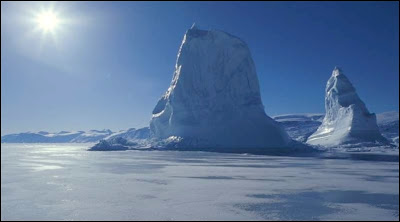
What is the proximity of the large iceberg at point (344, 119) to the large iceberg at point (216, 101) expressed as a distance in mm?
13740

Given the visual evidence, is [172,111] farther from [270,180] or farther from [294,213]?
[294,213]

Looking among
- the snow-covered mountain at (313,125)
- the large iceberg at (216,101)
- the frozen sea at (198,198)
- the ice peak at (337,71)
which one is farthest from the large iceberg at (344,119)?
the frozen sea at (198,198)

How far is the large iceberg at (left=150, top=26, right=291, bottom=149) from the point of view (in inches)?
2955

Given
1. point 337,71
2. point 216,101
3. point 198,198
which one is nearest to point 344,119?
point 337,71

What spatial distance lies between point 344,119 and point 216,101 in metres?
30.3

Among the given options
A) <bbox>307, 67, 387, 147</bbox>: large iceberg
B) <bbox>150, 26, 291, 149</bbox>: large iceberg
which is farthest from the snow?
<bbox>150, 26, 291, 149</bbox>: large iceberg

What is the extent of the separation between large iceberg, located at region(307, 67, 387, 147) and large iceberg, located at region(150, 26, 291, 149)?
45.1 ft

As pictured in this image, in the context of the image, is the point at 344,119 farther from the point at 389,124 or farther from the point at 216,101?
the point at 389,124

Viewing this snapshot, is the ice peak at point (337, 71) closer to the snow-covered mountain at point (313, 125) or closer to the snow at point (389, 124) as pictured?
the snow at point (389, 124)

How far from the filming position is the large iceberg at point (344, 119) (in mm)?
77438

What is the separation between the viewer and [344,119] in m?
82.9

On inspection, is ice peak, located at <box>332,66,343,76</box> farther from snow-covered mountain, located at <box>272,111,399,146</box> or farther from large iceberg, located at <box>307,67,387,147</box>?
snow-covered mountain, located at <box>272,111,399,146</box>

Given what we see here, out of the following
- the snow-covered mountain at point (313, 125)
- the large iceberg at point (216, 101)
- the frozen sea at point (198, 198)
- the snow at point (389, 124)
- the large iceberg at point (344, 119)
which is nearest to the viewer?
the frozen sea at point (198, 198)

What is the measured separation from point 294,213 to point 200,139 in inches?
2455
